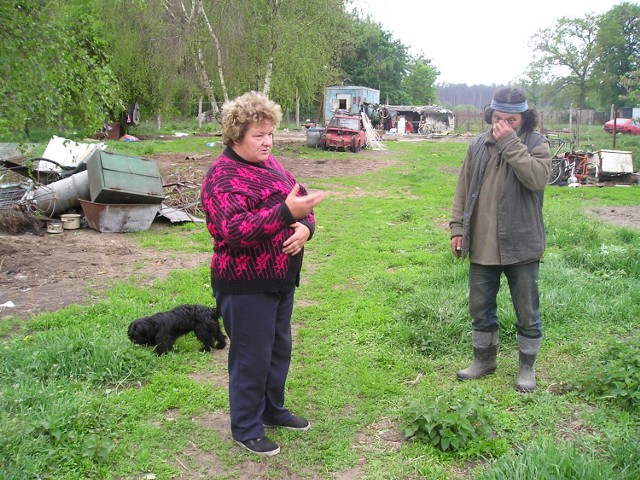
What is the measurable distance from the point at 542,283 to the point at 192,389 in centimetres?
369

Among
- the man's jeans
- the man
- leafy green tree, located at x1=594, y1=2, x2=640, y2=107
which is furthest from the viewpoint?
leafy green tree, located at x1=594, y1=2, x2=640, y2=107

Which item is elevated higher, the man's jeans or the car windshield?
the car windshield

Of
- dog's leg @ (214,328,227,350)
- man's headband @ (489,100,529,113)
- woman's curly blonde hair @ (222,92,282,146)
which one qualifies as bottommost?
dog's leg @ (214,328,227,350)

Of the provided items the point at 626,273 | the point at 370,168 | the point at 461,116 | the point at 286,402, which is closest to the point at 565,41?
the point at 461,116

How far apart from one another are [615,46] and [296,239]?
190ft

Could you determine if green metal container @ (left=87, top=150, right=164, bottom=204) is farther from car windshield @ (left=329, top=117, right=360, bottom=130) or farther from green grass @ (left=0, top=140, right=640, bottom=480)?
car windshield @ (left=329, top=117, right=360, bottom=130)

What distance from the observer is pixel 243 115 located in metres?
3.07

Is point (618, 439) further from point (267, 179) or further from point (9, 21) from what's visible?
point (9, 21)

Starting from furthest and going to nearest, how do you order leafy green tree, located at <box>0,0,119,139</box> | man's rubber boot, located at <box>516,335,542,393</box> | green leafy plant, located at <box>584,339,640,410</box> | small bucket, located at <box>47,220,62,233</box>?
small bucket, located at <box>47,220,62,233</box> → leafy green tree, located at <box>0,0,119,139</box> → man's rubber boot, located at <box>516,335,542,393</box> → green leafy plant, located at <box>584,339,640,410</box>

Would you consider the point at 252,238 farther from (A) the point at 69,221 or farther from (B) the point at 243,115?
(A) the point at 69,221

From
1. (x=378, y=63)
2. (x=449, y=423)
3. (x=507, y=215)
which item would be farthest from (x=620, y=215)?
(x=378, y=63)

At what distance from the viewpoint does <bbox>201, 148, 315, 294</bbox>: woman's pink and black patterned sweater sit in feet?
9.76

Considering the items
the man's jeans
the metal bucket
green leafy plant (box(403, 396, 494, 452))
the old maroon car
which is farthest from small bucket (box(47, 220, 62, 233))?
the old maroon car

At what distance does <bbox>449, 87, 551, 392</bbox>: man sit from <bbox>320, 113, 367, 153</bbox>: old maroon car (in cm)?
2207
